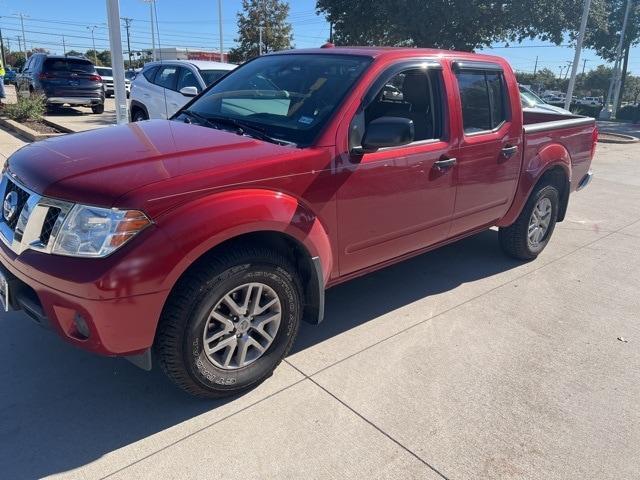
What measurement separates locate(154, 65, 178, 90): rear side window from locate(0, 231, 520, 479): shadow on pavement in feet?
22.8

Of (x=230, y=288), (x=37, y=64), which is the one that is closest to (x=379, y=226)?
(x=230, y=288)

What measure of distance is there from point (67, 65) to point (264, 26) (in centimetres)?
2786

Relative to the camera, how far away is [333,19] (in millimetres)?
25625

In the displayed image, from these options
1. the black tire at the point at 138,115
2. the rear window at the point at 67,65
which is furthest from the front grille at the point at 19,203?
the rear window at the point at 67,65

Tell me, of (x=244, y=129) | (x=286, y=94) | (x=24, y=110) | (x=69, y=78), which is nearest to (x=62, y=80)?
(x=69, y=78)

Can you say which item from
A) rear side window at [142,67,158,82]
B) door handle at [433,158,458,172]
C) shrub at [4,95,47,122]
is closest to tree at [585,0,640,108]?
rear side window at [142,67,158,82]

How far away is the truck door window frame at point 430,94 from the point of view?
3.16 m

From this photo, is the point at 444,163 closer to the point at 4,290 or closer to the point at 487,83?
the point at 487,83

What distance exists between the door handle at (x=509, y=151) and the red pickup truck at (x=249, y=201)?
2 centimetres

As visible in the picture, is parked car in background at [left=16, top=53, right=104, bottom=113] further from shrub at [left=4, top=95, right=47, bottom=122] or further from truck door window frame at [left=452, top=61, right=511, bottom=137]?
truck door window frame at [left=452, top=61, right=511, bottom=137]

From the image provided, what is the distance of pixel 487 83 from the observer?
4285 mm

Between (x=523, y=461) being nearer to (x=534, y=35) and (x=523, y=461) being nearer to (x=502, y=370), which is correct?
(x=502, y=370)

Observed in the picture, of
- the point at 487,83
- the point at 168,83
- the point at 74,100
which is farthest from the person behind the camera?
the point at 74,100

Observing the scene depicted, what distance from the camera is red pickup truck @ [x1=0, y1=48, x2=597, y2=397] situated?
2.36m
